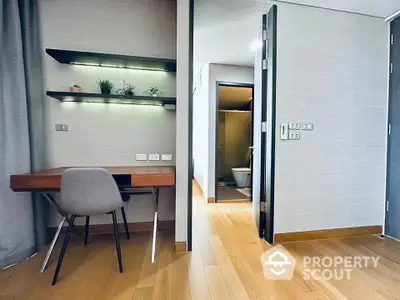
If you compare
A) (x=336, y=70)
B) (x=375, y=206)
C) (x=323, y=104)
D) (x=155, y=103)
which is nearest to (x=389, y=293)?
(x=375, y=206)

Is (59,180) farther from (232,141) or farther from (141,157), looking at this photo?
(232,141)

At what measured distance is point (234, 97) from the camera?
570cm

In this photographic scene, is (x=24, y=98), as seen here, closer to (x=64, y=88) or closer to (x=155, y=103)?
(x=64, y=88)

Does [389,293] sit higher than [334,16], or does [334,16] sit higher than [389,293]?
[334,16]

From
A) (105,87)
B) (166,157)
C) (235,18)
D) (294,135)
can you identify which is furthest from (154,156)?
(235,18)

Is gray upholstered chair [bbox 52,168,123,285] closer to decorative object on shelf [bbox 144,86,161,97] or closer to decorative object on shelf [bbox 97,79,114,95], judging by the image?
decorative object on shelf [bbox 97,79,114,95]

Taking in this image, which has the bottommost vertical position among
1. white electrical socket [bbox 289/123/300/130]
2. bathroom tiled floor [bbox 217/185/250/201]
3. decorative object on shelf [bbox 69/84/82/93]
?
bathroom tiled floor [bbox 217/185/250/201]

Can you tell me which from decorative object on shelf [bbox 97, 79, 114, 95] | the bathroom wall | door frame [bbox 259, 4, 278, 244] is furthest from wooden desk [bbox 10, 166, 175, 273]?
the bathroom wall

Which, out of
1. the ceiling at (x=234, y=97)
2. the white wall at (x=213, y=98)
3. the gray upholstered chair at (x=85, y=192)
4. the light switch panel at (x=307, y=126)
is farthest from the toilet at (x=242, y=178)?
the gray upholstered chair at (x=85, y=192)

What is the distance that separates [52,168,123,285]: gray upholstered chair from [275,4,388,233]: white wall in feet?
5.73

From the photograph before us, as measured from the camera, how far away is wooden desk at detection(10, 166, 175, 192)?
1892 millimetres

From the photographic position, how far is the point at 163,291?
162 centimetres

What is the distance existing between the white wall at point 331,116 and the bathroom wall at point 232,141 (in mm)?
3508

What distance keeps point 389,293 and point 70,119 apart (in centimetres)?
334
